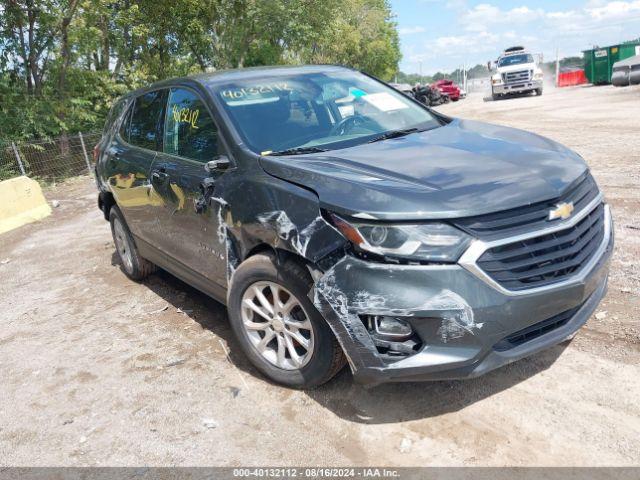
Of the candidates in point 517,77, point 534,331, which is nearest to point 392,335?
point 534,331

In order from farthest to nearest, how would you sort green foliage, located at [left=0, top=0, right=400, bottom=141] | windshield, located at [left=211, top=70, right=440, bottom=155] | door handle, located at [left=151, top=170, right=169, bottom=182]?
green foliage, located at [left=0, top=0, right=400, bottom=141], door handle, located at [left=151, top=170, right=169, bottom=182], windshield, located at [left=211, top=70, right=440, bottom=155]

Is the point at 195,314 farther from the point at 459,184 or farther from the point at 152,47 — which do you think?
the point at 152,47

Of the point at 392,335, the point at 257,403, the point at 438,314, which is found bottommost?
the point at 257,403

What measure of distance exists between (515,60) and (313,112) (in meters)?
27.6

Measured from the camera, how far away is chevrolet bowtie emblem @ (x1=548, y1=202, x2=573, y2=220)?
2668mm

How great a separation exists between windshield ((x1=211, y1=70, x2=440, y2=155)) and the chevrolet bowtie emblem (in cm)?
130

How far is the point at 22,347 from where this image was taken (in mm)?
4516

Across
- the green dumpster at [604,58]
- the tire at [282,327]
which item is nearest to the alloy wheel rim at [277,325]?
the tire at [282,327]

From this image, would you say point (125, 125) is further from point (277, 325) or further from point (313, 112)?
point (277, 325)

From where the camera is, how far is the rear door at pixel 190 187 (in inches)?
143

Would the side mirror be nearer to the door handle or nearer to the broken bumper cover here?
the door handle

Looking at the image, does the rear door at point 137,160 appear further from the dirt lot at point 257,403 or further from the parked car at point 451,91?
the parked car at point 451,91

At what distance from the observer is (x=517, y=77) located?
2755 centimetres

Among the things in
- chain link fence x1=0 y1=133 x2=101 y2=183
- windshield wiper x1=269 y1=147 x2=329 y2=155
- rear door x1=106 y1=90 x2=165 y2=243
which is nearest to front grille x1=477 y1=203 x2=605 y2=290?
windshield wiper x1=269 y1=147 x2=329 y2=155
